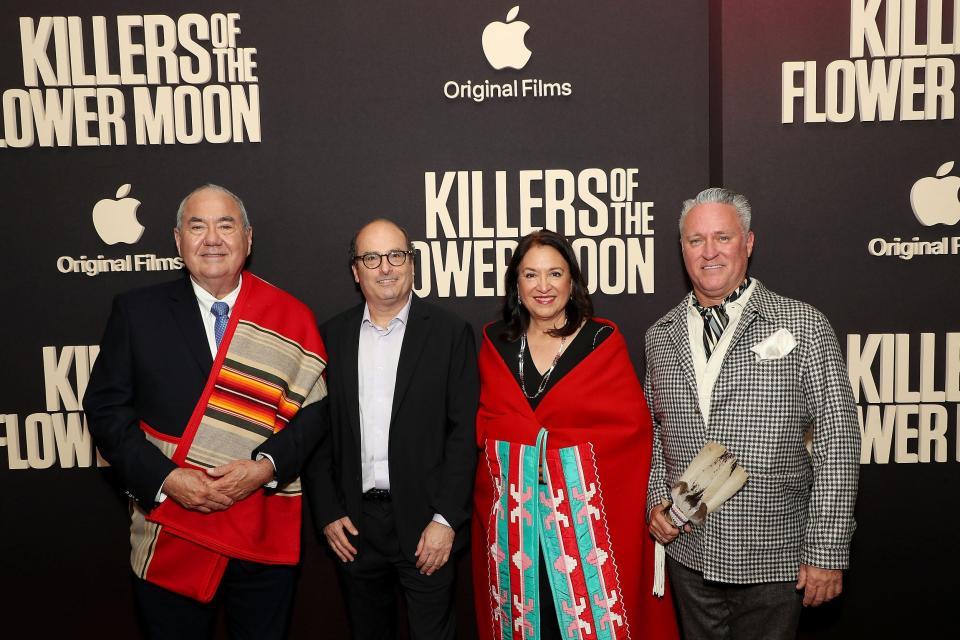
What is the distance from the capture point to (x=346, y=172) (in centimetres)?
283

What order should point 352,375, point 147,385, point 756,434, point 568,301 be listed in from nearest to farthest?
point 756,434 → point 147,385 → point 352,375 → point 568,301

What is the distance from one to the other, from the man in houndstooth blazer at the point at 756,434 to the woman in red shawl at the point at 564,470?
0.16m

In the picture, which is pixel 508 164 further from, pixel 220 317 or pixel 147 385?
pixel 147 385

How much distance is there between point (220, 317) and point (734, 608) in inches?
74.4

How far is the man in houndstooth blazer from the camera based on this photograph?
2.05m

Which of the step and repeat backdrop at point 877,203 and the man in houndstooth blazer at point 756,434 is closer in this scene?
the man in houndstooth blazer at point 756,434

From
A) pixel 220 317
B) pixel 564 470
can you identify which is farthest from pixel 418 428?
pixel 220 317

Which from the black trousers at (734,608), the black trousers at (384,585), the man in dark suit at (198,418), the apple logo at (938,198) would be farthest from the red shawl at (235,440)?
the apple logo at (938,198)

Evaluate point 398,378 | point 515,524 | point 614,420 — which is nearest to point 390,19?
point 398,378

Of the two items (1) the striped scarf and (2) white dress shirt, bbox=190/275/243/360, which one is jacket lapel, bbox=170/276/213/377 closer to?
(2) white dress shirt, bbox=190/275/243/360

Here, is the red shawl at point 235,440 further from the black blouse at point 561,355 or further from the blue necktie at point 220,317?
the black blouse at point 561,355

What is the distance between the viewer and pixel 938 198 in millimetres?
2752

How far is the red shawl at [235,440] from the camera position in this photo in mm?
2178

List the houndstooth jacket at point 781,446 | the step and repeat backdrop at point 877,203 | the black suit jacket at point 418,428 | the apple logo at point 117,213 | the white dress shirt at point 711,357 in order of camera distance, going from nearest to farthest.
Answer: the houndstooth jacket at point 781,446, the white dress shirt at point 711,357, the black suit jacket at point 418,428, the step and repeat backdrop at point 877,203, the apple logo at point 117,213
